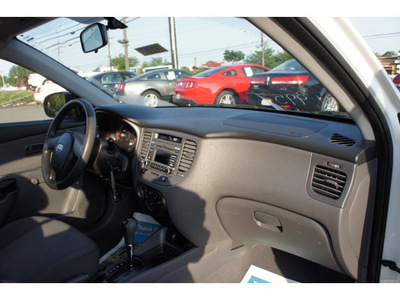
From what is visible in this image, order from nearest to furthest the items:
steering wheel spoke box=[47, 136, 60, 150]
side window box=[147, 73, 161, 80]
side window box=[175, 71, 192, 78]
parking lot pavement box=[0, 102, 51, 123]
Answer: steering wheel spoke box=[47, 136, 60, 150] → parking lot pavement box=[0, 102, 51, 123] → side window box=[175, 71, 192, 78] → side window box=[147, 73, 161, 80]

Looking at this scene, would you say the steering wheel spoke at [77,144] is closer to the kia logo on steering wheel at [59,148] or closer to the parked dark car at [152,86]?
the kia logo on steering wheel at [59,148]

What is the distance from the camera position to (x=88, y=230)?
8.48ft

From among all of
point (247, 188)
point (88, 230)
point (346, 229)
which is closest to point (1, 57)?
point (88, 230)

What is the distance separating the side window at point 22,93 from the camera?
7.75ft

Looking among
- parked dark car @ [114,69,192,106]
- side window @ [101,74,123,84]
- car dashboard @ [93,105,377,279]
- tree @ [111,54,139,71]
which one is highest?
tree @ [111,54,139,71]

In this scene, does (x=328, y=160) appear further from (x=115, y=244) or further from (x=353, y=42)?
(x=115, y=244)

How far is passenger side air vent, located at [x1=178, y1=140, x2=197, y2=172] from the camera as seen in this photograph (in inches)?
77.2

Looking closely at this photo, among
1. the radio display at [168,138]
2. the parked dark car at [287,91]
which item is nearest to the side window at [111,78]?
the radio display at [168,138]

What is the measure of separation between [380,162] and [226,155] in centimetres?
78

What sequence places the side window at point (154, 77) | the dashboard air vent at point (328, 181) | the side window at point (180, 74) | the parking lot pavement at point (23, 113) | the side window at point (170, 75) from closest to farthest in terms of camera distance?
the dashboard air vent at point (328, 181) → the parking lot pavement at point (23, 113) → the side window at point (180, 74) → the side window at point (170, 75) → the side window at point (154, 77)

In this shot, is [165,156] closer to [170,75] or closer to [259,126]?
[259,126]

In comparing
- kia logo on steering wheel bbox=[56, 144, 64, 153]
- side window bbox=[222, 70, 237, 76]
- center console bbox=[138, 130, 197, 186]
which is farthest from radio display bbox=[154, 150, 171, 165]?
side window bbox=[222, 70, 237, 76]

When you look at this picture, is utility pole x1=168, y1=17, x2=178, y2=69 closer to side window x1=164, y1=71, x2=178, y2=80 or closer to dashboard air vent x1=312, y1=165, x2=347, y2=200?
side window x1=164, y1=71, x2=178, y2=80

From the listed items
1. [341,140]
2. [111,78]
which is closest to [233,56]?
[341,140]
